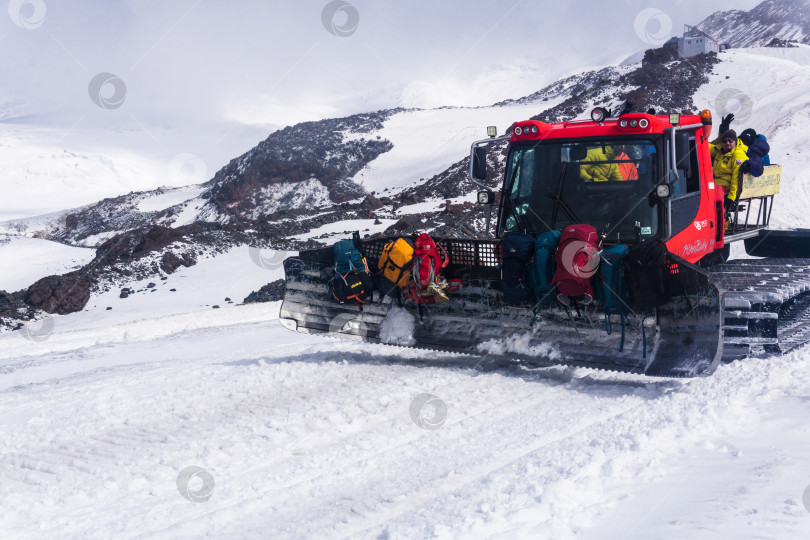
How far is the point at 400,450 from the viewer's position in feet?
13.9

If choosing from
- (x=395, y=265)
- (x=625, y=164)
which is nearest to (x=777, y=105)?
(x=625, y=164)

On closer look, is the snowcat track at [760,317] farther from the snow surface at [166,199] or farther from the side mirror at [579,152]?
the snow surface at [166,199]

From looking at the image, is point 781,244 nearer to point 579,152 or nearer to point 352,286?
point 579,152

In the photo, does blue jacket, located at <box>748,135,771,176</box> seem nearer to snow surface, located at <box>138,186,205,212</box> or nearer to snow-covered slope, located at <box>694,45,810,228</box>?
snow-covered slope, located at <box>694,45,810,228</box>

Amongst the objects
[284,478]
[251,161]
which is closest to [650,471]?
[284,478]

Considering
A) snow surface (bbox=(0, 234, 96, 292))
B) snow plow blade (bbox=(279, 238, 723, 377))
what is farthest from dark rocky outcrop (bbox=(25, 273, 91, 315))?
snow plow blade (bbox=(279, 238, 723, 377))

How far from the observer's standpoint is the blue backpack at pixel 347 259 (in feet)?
22.2

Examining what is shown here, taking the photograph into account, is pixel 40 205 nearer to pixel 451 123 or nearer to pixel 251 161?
pixel 251 161

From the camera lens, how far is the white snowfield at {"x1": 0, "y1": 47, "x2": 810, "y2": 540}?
314cm

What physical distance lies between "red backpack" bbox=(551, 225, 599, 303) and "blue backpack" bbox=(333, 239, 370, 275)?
1.91 meters

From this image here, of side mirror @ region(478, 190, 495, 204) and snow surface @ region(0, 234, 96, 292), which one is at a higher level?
side mirror @ region(478, 190, 495, 204)

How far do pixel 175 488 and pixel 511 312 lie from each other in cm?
349

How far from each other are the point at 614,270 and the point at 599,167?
4.68 ft

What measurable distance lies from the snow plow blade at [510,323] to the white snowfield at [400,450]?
7.5 inches
